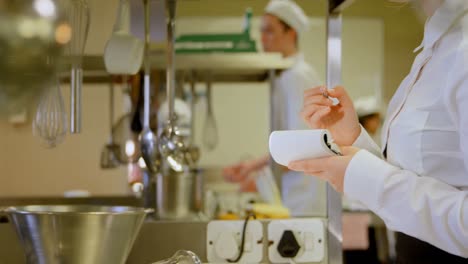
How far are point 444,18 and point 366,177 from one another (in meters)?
0.27

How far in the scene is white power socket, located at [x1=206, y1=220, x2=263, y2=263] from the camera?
1313mm

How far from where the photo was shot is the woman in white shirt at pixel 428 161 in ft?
3.15

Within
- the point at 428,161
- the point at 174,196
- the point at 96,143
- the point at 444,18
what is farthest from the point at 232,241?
the point at 96,143

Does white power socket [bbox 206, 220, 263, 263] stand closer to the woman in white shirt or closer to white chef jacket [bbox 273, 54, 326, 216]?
the woman in white shirt

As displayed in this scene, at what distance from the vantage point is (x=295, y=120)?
2305 millimetres

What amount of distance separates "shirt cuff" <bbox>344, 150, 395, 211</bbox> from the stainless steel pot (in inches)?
40.6

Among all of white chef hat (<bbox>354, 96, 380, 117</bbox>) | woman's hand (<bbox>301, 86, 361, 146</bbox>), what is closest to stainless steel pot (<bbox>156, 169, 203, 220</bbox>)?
woman's hand (<bbox>301, 86, 361, 146</bbox>)

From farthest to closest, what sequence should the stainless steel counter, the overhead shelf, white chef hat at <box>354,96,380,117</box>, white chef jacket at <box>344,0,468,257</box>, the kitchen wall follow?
white chef hat at <box>354,96,380,117</box>
the kitchen wall
the overhead shelf
the stainless steel counter
white chef jacket at <box>344,0,468,257</box>

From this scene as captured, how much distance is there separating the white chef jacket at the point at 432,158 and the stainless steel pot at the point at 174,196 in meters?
1.04

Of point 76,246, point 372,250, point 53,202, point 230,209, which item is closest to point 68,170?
point 53,202

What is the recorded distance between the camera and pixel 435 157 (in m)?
1.02

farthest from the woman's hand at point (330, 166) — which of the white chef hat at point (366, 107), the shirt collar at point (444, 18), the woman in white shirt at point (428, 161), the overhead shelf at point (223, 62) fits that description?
the white chef hat at point (366, 107)

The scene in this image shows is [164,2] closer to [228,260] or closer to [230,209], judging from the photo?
[228,260]

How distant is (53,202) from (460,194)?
1.71m
